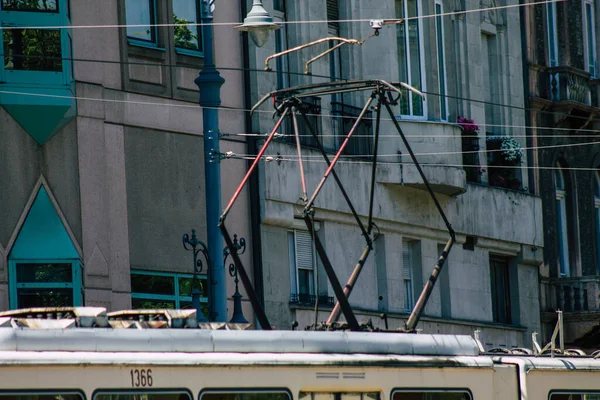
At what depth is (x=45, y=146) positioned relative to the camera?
90.2 feet

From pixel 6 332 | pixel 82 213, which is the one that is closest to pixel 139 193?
pixel 82 213

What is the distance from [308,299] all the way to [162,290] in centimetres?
427

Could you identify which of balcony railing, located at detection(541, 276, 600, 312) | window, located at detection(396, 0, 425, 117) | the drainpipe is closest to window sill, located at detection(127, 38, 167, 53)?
the drainpipe

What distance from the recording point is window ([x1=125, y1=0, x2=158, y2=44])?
97.3 feet

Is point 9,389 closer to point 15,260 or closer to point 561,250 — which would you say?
point 15,260

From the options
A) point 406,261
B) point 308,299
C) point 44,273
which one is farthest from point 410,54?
point 44,273

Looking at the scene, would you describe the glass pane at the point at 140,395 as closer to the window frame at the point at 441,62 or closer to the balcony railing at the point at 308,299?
the balcony railing at the point at 308,299

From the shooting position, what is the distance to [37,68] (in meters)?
27.1

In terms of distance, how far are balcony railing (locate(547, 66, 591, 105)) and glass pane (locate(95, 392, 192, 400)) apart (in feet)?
87.8

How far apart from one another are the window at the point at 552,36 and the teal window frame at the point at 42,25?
1798cm

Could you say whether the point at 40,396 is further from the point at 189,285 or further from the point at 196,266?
the point at 189,285

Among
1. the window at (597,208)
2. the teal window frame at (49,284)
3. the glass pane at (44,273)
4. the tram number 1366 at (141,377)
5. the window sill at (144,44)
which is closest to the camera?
the tram number 1366 at (141,377)

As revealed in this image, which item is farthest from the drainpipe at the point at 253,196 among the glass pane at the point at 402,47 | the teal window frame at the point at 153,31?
the glass pane at the point at 402,47

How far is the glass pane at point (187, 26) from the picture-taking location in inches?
1205
